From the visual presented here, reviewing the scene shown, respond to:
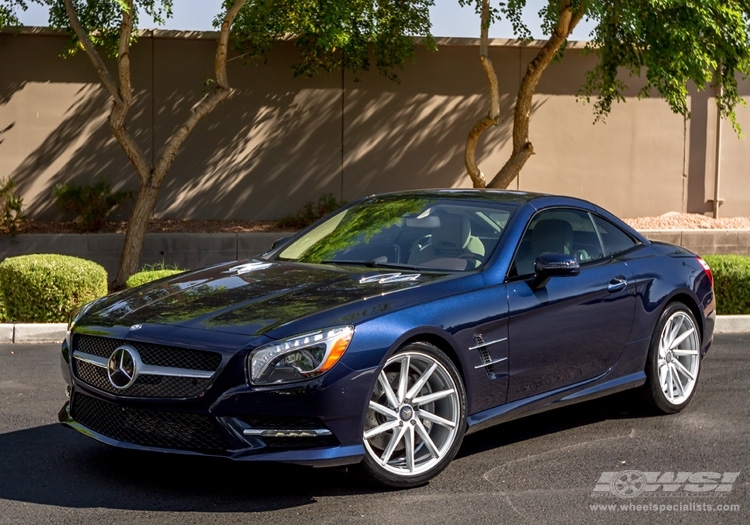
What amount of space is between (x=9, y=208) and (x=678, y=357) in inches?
416

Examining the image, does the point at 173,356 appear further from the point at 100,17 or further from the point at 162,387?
the point at 100,17

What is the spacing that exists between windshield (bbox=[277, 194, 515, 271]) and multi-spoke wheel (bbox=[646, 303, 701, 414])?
1.42 metres

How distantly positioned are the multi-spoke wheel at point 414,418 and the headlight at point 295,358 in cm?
34

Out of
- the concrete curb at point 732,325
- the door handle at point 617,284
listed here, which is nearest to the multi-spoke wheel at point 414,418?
the door handle at point 617,284

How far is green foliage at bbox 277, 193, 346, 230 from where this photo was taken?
1599 centimetres

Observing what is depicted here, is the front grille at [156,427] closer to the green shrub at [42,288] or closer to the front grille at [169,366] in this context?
the front grille at [169,366]

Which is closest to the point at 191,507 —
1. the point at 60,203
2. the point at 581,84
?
the point at 60,203

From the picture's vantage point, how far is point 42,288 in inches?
416

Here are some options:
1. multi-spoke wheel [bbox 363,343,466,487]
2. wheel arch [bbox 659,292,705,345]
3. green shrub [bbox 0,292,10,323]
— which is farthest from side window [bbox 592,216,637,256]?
green shrub [bbox 0,292,10,323]

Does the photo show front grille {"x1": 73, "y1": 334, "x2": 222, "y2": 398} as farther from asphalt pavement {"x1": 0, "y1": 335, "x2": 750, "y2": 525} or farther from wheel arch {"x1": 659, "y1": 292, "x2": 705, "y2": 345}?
wheel arch {"x1": 659, "y1": 292, "x2": 705, "y2": 345}

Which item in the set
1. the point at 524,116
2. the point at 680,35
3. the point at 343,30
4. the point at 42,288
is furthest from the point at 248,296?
the point at 524,116

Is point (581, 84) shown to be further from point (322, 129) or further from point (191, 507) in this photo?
point (191, 507)

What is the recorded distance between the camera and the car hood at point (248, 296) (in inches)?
210

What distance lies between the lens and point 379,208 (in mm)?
7051
